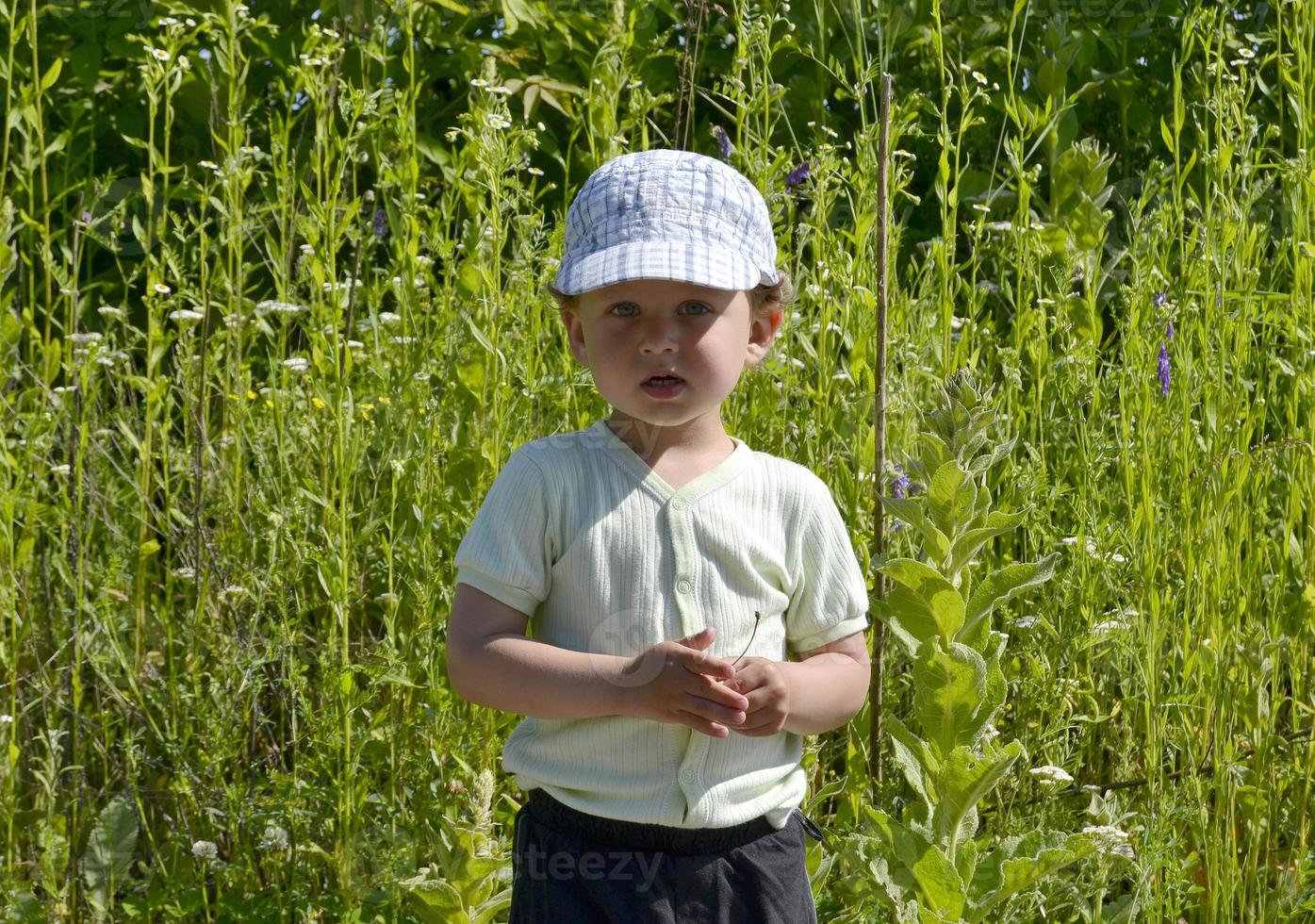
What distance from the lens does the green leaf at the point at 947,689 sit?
6.18 feet

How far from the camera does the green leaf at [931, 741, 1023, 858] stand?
1873 mm

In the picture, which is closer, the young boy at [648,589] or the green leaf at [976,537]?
the young boy at [648,589]

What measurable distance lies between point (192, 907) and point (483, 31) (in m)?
2.51

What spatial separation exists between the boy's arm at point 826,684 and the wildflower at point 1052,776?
2.25 feet

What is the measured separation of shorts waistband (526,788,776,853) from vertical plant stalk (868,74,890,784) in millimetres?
500

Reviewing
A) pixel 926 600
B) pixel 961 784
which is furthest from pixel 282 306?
pixel 961 784

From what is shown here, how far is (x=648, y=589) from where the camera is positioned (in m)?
1.61

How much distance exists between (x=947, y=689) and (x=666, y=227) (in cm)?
74

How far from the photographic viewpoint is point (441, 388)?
8.89ft

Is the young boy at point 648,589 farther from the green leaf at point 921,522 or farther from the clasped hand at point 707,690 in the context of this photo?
the green leaf at point 921,522

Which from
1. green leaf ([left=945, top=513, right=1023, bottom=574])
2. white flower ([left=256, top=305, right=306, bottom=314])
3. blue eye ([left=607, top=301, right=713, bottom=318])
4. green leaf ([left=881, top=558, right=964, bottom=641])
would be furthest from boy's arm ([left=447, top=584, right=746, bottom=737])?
white flower ([left=256, top=305, right=306, bottom=314])

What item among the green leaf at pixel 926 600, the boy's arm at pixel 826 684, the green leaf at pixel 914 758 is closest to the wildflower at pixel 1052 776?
the green leaf at pixel 914 758

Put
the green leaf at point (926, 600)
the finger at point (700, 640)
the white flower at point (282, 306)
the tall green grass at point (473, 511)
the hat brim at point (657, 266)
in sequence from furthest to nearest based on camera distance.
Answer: the white flower at point (282, 306) < the tall green grass at point (473, 511) < the green leaf at point (926, 600) < the hat brim at point (657, 266) < the finger at point (700, 640)

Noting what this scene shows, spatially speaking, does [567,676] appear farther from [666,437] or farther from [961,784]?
[961,784]
